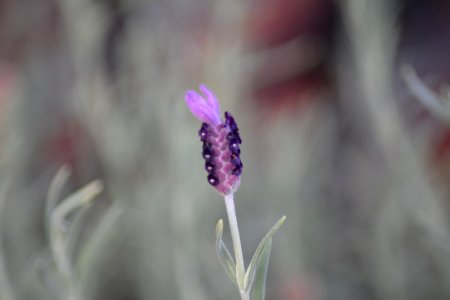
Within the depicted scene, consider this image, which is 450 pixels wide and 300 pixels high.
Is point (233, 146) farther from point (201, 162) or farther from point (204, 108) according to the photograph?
point (201, 162)

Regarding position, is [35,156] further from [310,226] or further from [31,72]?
[310,226]

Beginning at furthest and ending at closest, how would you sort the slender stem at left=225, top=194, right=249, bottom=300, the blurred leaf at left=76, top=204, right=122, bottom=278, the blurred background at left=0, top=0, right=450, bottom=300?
the blurred background at left=0, top=0, right=450, bottom=300, the blurred leaf at left=76, top=204, right=122, bottom=278, the slender stem at left=225, top=194, right=249, bottom=300

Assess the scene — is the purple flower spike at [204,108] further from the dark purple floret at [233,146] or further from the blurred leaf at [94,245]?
the blurred leaf at [94,245]

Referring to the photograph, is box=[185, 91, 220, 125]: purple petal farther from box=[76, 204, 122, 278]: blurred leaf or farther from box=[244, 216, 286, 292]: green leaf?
box=[76, 204, 122, 278]: blurred leaf

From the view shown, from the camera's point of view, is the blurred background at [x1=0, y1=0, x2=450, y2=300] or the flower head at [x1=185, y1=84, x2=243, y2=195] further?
the blurred background at [x1=0, y1=0, x2=450, y2=300]

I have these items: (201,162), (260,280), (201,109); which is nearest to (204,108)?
(201,109)

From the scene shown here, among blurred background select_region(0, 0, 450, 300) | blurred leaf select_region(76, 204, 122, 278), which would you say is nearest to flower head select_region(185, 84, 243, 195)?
blurred leaf select_region(76, 204, 122, 278)

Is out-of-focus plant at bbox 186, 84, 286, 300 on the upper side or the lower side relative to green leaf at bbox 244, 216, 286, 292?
upper

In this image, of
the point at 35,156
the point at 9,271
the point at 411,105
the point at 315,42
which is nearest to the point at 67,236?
the point at 9,271
